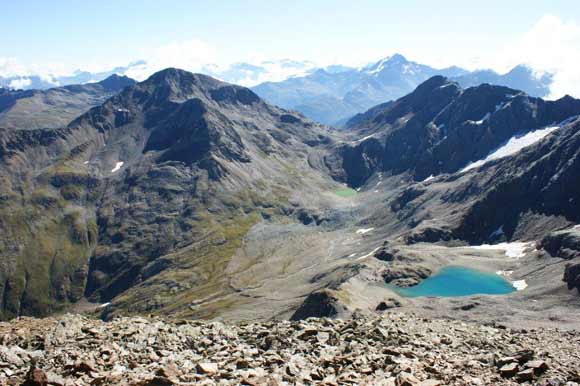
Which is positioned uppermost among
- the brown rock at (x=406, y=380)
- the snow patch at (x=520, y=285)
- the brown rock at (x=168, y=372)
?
the brown rock at (x=168, y=372)

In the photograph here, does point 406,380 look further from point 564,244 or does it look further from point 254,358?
point 564,244

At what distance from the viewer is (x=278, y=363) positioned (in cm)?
3438

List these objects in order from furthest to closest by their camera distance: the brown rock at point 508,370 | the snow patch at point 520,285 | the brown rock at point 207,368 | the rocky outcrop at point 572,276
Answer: the snow patch at point 520,285 < the rocky outcrop at point 572,276 < the brown rock at point 508,370 < the brown rock at point 207,368

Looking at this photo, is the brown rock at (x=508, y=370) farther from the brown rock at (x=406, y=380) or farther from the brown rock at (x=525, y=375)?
the brown rock at (x=406, y=380)

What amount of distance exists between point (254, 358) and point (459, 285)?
163m

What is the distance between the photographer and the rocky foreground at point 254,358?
96.1 feet

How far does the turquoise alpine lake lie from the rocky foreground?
430 ft

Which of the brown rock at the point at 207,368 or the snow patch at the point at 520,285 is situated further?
the snow patch at the point at 520,285

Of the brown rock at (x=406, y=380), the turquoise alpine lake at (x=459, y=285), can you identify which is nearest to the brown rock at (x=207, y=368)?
the brown rock at (x=406, y=380)

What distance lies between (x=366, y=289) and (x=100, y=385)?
15216 cm

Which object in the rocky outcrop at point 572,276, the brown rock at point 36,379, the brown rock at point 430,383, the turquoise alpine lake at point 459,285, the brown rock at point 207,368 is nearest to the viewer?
the brown rock at point 36,379

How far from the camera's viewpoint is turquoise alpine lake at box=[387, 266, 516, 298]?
575 feet

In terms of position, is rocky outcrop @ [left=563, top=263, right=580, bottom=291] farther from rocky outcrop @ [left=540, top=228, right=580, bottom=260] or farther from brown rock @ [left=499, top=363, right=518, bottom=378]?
brown rock @ [left=499, top=363, right=518, bottom=378]

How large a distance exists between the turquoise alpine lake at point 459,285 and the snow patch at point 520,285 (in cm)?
117
